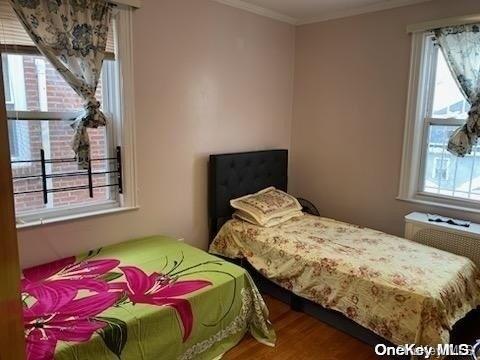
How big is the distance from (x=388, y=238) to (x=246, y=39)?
2.06 metres

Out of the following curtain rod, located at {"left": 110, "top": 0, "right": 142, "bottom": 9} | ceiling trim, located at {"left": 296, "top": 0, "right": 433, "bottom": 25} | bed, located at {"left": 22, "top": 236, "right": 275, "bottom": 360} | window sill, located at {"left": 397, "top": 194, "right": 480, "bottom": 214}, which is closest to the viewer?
bed, located at {"left": 22, "top": 236, "right": 275, "bottom": 360}

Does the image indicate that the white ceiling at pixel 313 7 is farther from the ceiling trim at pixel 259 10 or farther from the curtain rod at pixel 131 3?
the curtain rod at pixel 131 3

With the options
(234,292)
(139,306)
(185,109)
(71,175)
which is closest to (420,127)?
(185,109)

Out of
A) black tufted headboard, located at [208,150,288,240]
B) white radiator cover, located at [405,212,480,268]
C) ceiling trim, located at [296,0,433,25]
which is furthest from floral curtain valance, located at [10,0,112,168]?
white radiator cover, located at [405,212,480,268]

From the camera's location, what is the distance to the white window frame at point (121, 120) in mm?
2402

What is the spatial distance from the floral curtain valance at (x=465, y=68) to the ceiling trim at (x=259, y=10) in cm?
137

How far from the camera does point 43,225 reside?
7.41 ft

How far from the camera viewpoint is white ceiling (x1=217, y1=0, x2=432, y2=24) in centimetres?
301

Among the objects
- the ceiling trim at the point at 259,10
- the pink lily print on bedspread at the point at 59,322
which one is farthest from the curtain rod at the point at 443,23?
the pink lily print on bedspread at the point at 59,322

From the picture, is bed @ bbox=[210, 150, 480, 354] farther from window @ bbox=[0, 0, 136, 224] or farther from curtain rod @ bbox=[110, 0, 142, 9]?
curtain rod @ bbox=[110, 0, 142, 9]

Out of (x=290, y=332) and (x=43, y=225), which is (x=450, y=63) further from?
(x=43, y=225)

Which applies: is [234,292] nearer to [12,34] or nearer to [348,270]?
[348,270]

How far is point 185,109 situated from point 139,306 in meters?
1.60

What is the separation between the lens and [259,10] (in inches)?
128
